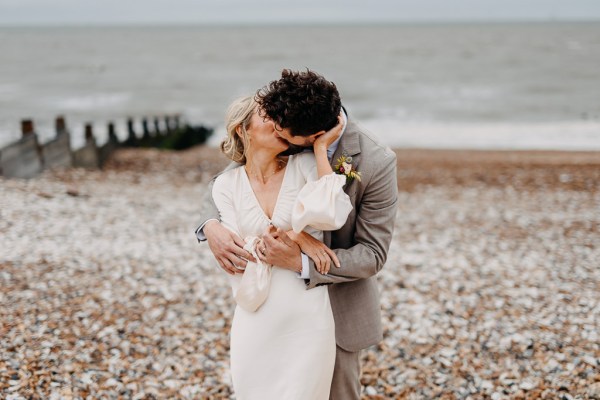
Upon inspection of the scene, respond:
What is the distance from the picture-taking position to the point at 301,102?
2.61 m

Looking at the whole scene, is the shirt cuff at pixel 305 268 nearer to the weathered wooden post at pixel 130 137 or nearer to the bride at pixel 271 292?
the bride at pixel 271 292

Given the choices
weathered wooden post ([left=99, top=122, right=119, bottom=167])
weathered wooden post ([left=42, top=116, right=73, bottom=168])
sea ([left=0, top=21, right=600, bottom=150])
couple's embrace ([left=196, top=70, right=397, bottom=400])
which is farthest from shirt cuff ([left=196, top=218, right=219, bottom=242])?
sea ([left=0, top=21, right=600, bottom=150])

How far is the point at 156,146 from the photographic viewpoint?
1995cm

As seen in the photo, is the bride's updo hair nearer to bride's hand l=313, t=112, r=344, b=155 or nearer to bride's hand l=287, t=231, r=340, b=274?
bride's hand l=313, t=112, r=344, b=155

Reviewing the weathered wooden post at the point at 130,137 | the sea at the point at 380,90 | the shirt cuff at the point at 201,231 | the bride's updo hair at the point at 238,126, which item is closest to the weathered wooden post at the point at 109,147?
the weathered wooden post at the point at 130,137

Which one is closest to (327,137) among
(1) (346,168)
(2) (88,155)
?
(1) (346,168)

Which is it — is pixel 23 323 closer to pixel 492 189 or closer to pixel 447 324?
pixel 447 324

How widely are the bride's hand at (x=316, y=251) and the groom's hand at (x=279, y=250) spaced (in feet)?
0.10

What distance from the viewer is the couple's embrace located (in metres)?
2.90

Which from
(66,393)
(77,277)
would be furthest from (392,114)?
(66,393)

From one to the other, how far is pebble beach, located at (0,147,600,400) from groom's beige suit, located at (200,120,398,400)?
1.80 m

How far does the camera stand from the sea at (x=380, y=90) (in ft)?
83.7

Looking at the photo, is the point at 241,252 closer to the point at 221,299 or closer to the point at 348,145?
the point at 348,145

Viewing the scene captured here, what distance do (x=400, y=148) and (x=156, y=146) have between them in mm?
8492
